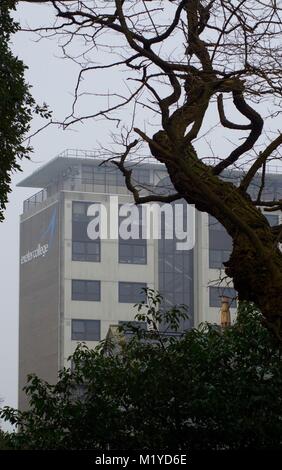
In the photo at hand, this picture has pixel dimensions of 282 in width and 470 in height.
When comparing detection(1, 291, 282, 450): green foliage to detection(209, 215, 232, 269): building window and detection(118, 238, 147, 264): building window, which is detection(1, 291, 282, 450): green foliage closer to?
detection(209, 215, 232, 269): building window

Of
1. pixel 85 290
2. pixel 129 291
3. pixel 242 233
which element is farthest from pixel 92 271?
pixel 242 233

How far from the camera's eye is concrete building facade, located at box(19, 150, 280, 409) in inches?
3447

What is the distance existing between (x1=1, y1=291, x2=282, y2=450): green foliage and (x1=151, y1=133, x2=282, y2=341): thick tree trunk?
3.93 metres

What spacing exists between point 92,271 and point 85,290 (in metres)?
1.43

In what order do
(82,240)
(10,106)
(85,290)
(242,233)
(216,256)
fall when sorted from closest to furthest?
(242,233), (10,106), (85,290), (82,240), (216,256)

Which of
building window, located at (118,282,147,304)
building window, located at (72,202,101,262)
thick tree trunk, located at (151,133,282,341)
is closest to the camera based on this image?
thick tree trunk, located at (151,133,282,341)


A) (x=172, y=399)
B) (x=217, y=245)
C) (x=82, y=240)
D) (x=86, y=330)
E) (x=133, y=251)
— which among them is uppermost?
(x=82, y=240)

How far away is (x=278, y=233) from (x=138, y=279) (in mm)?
78252

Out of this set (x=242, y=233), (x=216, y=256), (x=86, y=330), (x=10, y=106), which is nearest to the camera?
(x=242, y=233)

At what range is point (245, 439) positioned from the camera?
14.0m

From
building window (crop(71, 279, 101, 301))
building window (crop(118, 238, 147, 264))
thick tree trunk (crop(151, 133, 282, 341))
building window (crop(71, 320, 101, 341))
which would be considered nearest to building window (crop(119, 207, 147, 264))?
building window (crop(118, 238, 147, 264))

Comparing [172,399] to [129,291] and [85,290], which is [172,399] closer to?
[129,291]

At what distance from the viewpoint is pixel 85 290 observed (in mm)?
87875

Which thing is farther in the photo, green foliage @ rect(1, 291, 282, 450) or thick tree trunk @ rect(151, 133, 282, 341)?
green foliage @ rect(1, 291, 282, 450)
